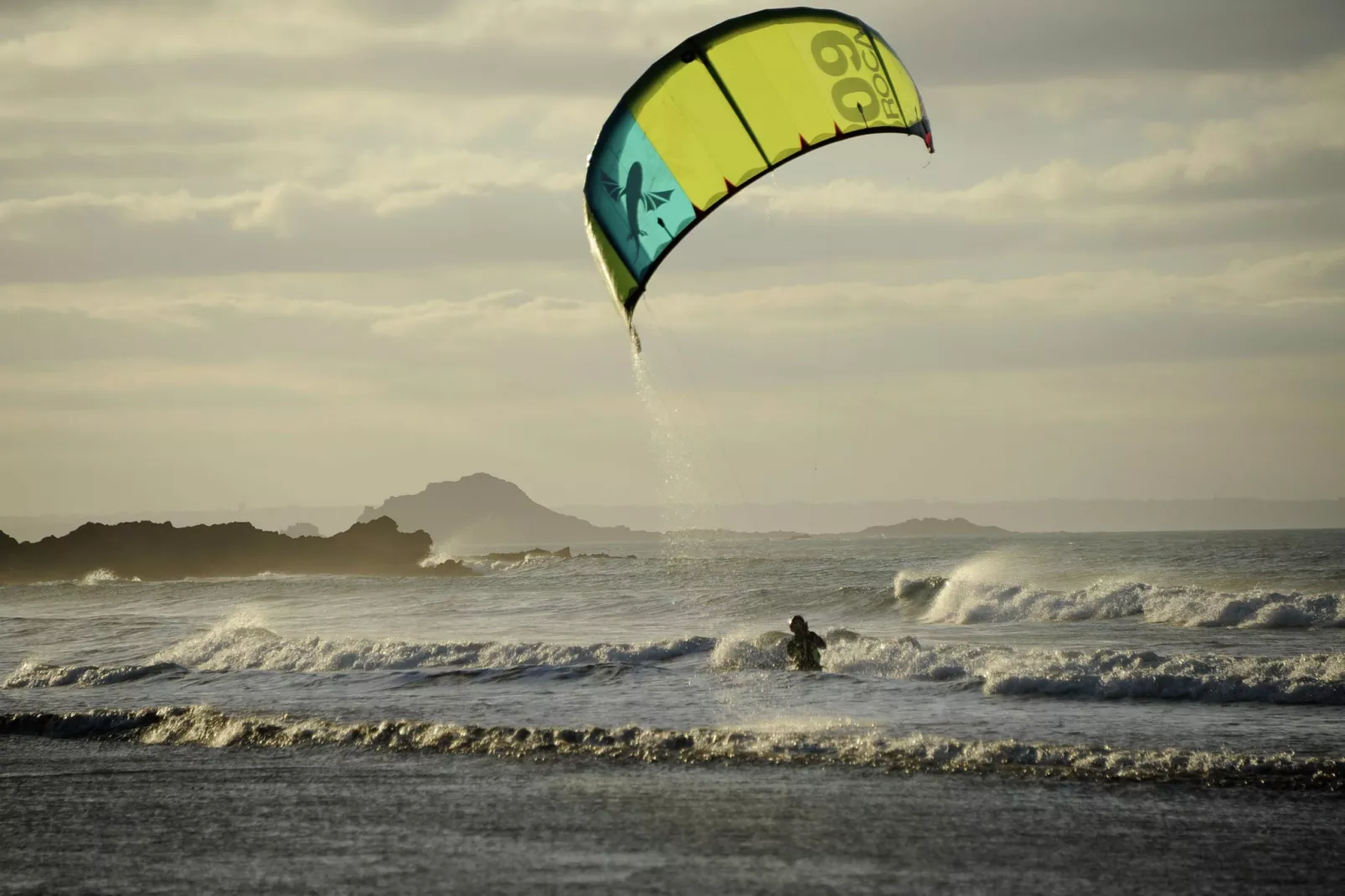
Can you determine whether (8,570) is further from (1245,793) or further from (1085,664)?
(1245,793)

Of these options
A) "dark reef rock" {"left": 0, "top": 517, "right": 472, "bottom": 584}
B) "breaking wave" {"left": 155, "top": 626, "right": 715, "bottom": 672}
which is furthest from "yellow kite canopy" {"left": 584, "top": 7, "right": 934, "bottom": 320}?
"dark reef rock" {"left": 0, "top": 517, "right": 472, "bottom": 584}

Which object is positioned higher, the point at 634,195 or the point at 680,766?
the point at 634,195

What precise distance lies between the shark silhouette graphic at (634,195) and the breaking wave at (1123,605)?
17.9 m

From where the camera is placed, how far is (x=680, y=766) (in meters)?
9.69

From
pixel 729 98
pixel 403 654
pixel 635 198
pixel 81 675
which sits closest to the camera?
pixel 729 98

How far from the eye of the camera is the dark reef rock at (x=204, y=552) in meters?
66.2

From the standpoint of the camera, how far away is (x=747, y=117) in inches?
384

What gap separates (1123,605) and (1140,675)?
1348 cm

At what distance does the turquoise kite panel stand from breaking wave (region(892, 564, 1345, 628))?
58.2 feet

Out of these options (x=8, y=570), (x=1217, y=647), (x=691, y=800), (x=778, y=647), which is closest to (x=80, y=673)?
(x=778, y=647)

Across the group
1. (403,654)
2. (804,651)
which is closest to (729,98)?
(804,651)

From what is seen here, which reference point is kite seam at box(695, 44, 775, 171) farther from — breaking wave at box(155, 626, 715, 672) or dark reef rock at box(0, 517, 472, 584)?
dark reef rock at box(0, 517, 472, 584)

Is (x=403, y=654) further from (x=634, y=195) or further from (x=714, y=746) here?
(x=634, y=195)

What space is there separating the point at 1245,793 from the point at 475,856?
5223 mm
